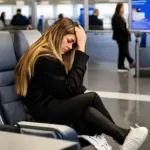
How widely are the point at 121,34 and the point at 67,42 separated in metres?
6.51

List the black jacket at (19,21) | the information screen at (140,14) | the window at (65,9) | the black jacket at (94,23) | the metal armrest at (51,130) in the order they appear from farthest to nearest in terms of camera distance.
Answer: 1. the window at (65,9)
2. the black jacket at (19,21)
3. the black jacket at (94,23)
4. the information screen at (140,14)
5. the metal armrest at (51,130)

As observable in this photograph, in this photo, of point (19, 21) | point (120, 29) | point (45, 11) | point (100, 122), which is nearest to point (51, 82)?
point (100, 122)

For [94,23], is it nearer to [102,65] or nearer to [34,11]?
[102,65]

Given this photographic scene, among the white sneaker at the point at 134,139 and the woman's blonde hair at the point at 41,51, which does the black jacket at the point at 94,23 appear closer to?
the woman's blonde hair at the point at 41,51

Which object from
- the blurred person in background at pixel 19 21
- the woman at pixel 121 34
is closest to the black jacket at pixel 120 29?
the woman at pixel 121 34

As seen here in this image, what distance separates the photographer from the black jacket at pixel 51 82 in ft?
9.09

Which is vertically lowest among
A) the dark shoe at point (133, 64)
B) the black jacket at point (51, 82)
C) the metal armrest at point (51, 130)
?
the dark shoe at point (133, 64)

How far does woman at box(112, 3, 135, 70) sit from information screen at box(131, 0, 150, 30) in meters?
→ 0.53

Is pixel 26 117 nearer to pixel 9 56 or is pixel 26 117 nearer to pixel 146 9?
pixel 9 56

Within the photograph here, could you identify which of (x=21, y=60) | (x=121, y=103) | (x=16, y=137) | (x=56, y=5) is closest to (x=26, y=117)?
(x=21, y=60)

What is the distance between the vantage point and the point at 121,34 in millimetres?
9312

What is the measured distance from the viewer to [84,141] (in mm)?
2895

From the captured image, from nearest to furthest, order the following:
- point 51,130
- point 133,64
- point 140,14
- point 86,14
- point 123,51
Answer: point 51,130, point 140,14, point 133,64, point 123,51, point 86,14

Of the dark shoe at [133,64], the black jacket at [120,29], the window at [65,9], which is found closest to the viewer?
the dark shoe at [133,64]
